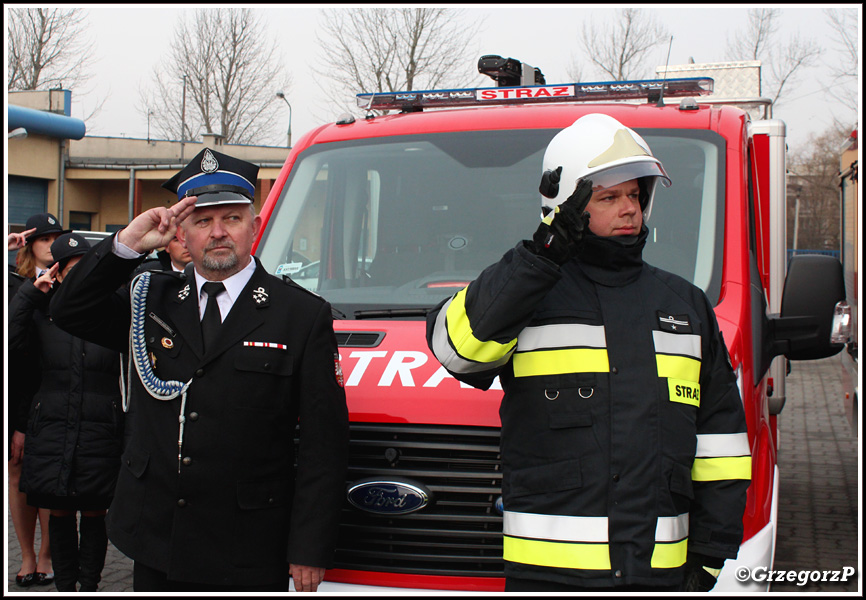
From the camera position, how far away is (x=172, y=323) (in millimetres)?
2783

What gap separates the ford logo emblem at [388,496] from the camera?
2768 mm

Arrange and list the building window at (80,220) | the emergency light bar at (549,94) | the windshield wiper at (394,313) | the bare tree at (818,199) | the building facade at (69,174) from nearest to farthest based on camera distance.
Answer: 1. the windshield wiper at (394,313)
2. the emergency light bar at (549,94)
3. the building facade at (69,174)
4. the building window at (80,220)
5. the bare tree at (818,199)

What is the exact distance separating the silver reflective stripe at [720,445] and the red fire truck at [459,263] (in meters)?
0.60

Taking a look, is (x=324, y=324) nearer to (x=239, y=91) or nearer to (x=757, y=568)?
(x=757, y=568)

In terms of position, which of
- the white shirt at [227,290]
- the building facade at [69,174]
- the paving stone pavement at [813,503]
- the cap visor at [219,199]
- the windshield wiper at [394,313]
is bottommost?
the paving stone pavement at [813,503]

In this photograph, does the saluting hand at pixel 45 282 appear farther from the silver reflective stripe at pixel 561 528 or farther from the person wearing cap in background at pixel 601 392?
the silver reflective stripe at pixel 561 528

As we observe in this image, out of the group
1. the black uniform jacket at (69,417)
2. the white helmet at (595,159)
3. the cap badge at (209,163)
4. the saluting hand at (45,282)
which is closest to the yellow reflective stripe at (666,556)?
the white helmet at (595,159)

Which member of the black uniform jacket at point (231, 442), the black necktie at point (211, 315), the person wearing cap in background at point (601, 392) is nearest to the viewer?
the person wearing cap in background at point (601, 392)

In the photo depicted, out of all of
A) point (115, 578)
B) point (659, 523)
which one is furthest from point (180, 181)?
point (115, 578)

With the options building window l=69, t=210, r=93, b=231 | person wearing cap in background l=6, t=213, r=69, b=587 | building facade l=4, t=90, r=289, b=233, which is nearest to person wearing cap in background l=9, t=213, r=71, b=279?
person wearing cap in background l=6, t=213, r=69, b=587

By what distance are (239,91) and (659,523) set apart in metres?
38.7

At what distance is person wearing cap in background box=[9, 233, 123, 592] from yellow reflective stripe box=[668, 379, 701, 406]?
3.15 meters

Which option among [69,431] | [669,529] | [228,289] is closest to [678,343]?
[669,529]

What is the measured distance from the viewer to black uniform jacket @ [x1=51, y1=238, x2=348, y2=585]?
8.61ft
